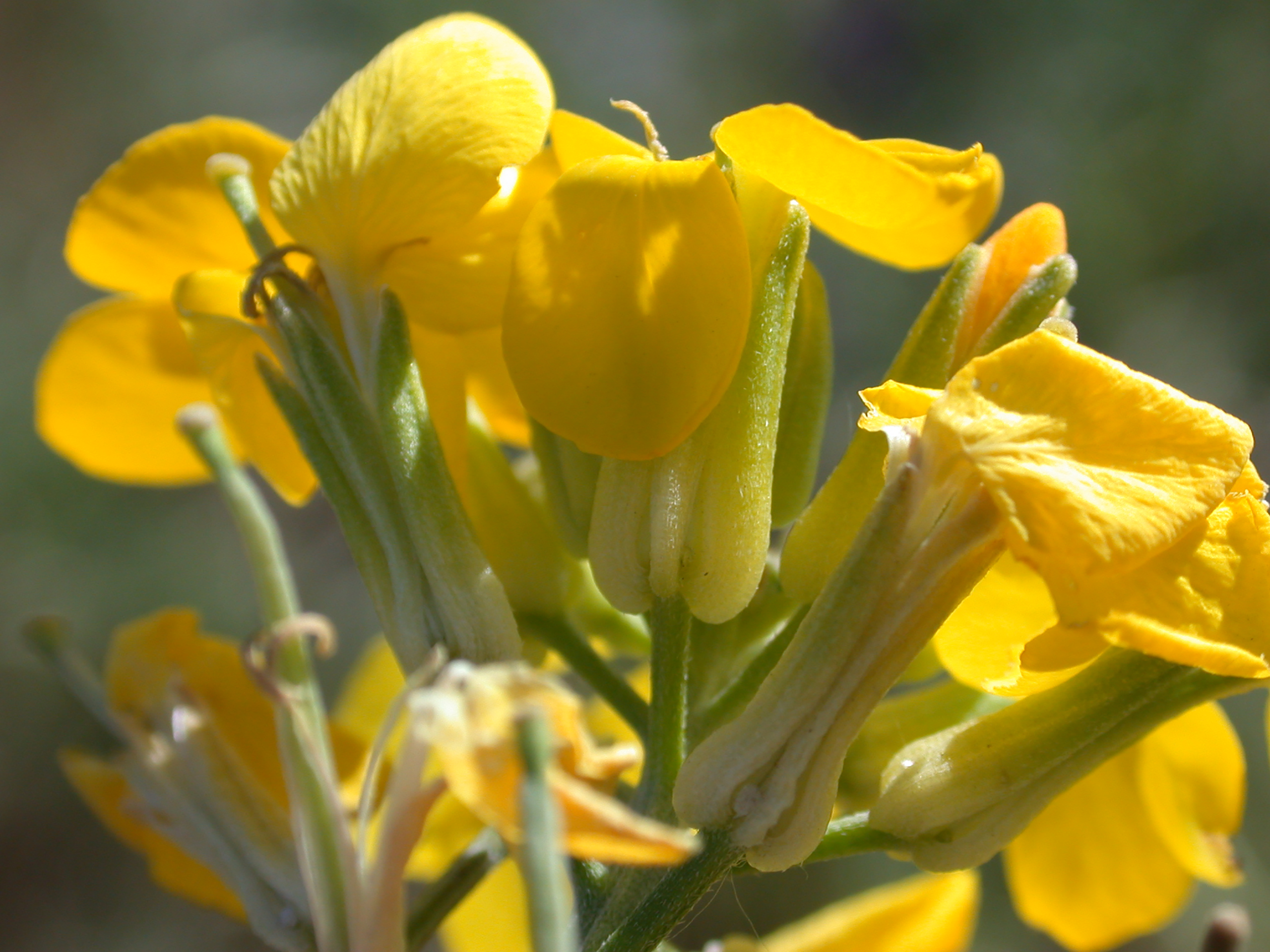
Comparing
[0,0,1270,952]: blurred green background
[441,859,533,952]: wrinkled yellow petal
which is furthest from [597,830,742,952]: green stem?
[0,0,1270,952]: blurred green background


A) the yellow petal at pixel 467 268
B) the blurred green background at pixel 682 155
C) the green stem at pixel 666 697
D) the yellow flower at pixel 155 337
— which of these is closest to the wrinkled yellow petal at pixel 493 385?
the yellow petal at pixel 467 268

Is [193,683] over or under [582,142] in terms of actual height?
under

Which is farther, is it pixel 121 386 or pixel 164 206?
pixel 121 386

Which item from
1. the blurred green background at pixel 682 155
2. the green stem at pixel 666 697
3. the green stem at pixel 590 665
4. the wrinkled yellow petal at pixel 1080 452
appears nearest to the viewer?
the wrinkled yellow petal at pixel 1080 452

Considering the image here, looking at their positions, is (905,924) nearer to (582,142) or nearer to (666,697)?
(666,697)

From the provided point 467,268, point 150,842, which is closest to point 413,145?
point 467,268

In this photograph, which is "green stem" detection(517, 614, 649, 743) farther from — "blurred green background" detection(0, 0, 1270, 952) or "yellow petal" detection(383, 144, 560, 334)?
"blurred green background" detection(0, 0, 1270, 952)

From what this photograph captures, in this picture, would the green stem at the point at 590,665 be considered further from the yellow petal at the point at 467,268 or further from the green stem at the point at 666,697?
the yellow petal at the point at 467,268
